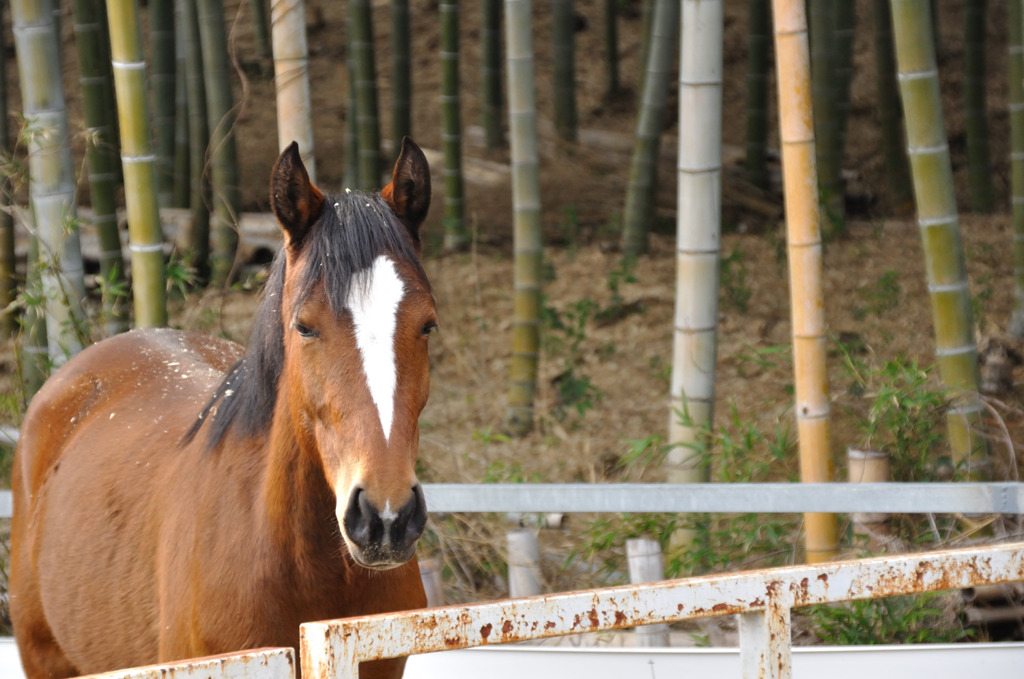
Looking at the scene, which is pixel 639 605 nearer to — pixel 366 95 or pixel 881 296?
pixel 881 296

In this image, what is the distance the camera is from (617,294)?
689 centimetres

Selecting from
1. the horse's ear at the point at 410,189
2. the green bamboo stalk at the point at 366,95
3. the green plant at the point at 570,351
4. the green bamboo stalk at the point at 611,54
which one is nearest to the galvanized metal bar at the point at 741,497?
the horse's ear at the point at 410,189

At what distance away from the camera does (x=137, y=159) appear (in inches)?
138

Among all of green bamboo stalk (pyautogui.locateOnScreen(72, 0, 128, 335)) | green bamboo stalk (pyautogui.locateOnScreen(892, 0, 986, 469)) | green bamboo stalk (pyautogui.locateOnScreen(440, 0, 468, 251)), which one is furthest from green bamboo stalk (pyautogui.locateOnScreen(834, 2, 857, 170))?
green bamboo stalk (pyautogui.locateOnScreen(72, 0, 128, 335))

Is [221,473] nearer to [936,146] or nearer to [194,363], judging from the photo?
[194,363]

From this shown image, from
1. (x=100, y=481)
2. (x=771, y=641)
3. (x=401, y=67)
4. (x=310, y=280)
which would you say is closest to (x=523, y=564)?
(x=100, y=481)

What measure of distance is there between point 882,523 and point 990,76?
9832 millimetres

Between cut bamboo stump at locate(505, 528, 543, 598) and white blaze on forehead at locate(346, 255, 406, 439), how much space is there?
1942 mm

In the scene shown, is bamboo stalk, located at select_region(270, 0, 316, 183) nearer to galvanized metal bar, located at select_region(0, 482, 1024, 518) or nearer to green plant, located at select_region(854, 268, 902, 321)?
galvanized metal bar, located at select_region(0, 482, 1024, 518)

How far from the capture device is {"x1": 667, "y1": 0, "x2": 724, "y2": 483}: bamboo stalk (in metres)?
3.46

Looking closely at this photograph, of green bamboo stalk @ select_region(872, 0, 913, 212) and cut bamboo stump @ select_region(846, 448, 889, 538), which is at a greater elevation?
green bamboo stalk @ select_region(872, 0, 913, 212)

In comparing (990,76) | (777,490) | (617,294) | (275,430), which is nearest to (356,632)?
(275,430)

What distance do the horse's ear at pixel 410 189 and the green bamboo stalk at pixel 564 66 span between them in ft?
21.3

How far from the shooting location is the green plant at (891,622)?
3.16 m
